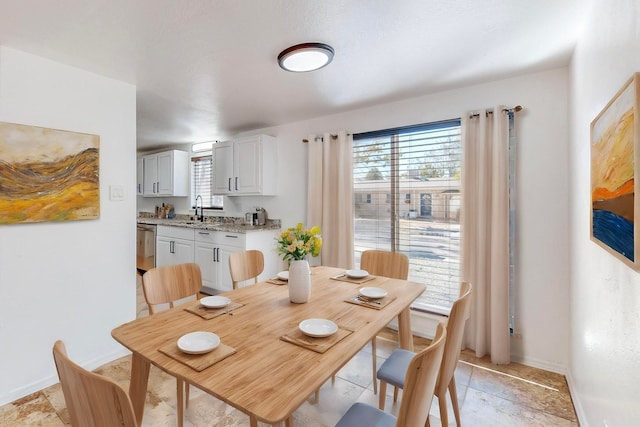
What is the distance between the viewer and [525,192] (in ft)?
8.01

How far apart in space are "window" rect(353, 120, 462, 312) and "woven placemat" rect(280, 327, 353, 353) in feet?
6.17

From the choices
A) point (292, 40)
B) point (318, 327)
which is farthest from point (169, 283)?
point (292, 40)

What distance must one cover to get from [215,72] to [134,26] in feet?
2.23

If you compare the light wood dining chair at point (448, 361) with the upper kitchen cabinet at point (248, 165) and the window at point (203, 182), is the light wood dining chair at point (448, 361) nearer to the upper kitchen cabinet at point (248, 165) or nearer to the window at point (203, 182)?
the upper kitchen cabinet at point (248, 165)

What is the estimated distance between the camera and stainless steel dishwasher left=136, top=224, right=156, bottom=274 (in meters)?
4.93

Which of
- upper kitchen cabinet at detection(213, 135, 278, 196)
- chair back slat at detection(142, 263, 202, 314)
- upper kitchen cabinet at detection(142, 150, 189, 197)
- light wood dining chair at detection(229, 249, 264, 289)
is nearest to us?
chair back slat at detection(142, 263, 202, 314)

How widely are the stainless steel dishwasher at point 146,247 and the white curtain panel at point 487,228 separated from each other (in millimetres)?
4506

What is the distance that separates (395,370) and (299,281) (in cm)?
67

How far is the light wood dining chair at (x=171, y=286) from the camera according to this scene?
1.71 meters

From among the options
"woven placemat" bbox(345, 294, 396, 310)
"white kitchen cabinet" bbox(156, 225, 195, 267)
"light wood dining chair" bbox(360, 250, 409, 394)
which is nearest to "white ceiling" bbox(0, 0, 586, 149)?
"light wood dining chair" bbox(360, 250, 409, 394)

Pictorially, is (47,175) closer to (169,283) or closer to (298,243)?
(169,283)

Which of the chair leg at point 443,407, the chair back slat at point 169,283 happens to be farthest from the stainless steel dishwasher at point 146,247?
the chair leg at point 443,407

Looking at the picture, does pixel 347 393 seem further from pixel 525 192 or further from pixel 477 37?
pixel 477 37

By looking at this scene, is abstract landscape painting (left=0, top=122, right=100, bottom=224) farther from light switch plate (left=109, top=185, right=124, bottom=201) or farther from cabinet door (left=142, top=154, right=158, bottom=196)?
cabinet door (left=142, top=154, right=158, bottom=196)
